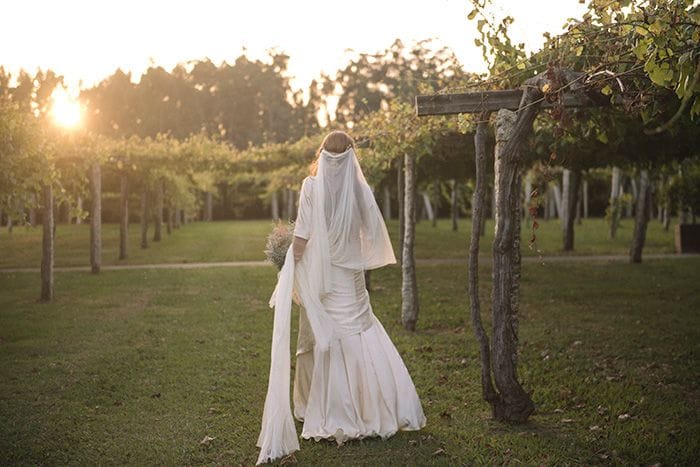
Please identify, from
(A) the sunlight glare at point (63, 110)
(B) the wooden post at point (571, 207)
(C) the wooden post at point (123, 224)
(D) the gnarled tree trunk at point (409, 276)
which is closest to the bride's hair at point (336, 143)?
(D) the gnarled tree trunk at point (409, 276)

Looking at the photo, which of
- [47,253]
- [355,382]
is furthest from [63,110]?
[355,382]

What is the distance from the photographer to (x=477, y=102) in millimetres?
6434

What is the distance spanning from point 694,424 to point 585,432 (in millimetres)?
945

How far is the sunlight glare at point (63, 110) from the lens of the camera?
1623cm

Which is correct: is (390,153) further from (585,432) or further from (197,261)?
(197,261)

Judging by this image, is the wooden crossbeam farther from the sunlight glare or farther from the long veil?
the sunlight glare

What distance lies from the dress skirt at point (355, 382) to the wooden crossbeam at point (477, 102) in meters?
1.73

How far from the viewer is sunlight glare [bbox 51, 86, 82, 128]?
16.2 m

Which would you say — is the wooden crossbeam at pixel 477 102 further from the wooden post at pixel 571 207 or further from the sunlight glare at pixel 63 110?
the wooden post at pixel 571 207

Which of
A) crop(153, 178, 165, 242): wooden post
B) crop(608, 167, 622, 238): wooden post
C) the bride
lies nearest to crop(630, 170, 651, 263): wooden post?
crop(608, 167, 622, 238): wooden post

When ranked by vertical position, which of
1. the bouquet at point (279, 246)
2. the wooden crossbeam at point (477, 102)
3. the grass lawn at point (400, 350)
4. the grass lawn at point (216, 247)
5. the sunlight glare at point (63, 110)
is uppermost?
the sunlight glare at point (63, 110)

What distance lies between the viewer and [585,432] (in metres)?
5.98

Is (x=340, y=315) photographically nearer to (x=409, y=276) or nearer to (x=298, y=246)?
(x=298, y=246)

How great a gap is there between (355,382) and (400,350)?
3.78 meters
